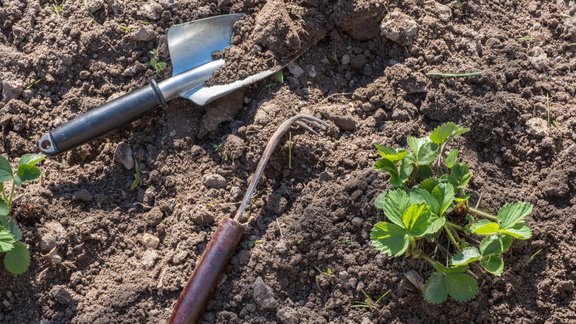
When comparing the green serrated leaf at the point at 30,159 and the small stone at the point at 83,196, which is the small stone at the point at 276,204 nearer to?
the small stone at the point at 83,196

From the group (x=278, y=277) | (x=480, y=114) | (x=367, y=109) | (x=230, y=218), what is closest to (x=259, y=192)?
(x=230, y=218)

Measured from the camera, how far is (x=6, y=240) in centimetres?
253

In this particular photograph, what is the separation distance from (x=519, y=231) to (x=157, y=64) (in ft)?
4.55

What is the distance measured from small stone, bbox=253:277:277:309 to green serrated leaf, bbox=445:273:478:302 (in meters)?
0.56

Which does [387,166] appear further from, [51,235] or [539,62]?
[51,235]

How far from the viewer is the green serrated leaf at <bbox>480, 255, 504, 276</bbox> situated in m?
2.38

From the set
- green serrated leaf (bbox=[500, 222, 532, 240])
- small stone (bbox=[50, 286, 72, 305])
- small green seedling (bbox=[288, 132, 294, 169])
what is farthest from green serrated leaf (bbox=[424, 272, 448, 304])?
small stone (bbox=[50, 286, 72, 305])

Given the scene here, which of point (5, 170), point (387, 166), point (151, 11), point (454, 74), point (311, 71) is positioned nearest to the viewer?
point (387, 166)

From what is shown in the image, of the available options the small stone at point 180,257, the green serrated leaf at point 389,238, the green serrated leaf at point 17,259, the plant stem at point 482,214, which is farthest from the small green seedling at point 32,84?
the plant stem at point 482,214

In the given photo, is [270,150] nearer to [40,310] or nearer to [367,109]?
[367,109]

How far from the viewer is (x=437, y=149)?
2.53 m

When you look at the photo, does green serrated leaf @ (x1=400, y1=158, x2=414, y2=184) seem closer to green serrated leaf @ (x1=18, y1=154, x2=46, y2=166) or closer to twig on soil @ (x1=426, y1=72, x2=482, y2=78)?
twig on soil @ (x1=426, y1=72, x2=482, y2=78)

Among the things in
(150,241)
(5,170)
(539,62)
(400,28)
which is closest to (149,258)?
(150,241)

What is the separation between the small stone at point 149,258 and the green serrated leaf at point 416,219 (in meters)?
0.86
